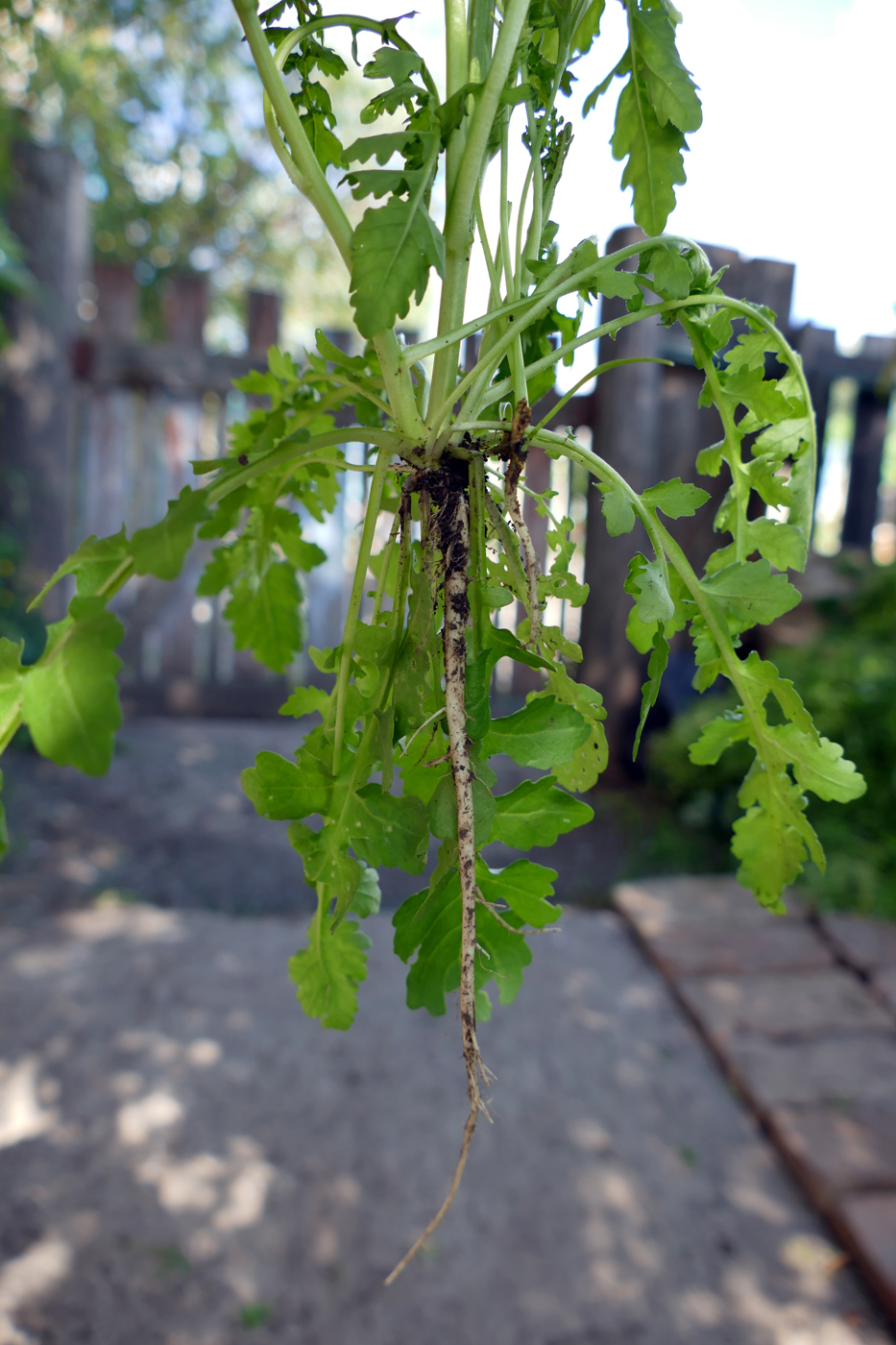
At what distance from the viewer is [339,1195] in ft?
6.27

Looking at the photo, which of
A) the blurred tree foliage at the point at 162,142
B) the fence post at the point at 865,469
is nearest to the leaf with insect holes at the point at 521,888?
the fence post at the point at 865,469

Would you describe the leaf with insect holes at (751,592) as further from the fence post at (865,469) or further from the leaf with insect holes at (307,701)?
the fence post at (865,469)

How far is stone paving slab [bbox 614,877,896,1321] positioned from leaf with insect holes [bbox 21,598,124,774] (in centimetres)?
199

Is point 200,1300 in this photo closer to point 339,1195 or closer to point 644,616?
point 339,1195

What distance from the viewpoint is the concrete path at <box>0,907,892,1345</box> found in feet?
5.48

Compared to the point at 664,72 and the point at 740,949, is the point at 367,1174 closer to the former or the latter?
the point at 740,949

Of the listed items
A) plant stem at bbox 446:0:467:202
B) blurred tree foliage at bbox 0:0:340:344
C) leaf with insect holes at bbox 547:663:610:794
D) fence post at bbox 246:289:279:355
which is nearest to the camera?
plant stem at bbox 446:0:467:202

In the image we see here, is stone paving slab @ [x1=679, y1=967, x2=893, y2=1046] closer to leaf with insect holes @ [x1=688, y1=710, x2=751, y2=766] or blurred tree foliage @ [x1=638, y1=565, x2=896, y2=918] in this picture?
blurred tree foliage @ [x1=638, y1=565, x2=896, y2=918]

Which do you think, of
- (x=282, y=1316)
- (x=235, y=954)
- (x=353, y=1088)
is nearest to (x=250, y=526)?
(x=282, y=1316)

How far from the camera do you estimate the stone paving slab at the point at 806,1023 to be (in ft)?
6.35

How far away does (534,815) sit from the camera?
2.14 ft

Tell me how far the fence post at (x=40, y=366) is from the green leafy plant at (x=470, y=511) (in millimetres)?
3697

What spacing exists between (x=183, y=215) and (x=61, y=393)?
746 centimetres

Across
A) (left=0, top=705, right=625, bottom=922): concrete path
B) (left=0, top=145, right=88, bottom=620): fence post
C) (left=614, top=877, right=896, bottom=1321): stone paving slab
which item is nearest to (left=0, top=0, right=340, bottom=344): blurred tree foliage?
(left=0, top=145, right=88, bottom=620): fence post
